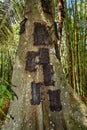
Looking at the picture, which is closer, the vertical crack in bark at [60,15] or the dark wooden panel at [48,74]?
the dark wooden panel at [48,74]

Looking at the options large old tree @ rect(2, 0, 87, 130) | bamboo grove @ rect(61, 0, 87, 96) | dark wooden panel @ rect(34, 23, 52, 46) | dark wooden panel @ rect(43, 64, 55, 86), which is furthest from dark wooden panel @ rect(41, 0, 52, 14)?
bamboo grove @ rect(61, 0, 87, 96)

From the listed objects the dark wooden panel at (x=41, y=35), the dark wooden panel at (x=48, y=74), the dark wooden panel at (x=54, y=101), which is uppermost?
the dark wooden panel at (x=41, y=35)

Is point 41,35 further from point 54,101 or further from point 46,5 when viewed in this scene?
point 54,101

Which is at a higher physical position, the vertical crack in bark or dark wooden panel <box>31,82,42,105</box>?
the vertical crack in bark

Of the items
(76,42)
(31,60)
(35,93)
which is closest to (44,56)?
(31,60)

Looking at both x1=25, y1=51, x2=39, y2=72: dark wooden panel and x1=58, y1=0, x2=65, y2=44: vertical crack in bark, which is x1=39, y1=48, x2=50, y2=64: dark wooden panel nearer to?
x1=25, y1=51, x2=39, y2=72: dark wooden panel

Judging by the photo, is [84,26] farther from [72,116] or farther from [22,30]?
[72,116]

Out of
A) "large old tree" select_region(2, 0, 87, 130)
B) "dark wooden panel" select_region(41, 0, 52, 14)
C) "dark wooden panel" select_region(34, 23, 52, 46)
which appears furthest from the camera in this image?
"dark wooden panel" select_region(41, 0, 52, 14)

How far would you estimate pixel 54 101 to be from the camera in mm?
4648

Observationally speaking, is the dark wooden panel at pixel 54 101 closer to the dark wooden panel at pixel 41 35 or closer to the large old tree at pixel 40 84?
the large old tree at pixel 40 84

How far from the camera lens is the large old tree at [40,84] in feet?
14.9

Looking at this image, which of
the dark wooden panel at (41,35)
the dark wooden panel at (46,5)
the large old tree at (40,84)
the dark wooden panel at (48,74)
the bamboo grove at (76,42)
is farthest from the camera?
the bamboo grove at (76,42)

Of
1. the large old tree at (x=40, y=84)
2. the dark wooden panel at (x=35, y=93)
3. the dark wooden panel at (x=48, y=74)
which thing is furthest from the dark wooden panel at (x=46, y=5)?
the dark wooden panel at (x=35, y=93)

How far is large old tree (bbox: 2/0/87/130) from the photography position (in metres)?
4.53
